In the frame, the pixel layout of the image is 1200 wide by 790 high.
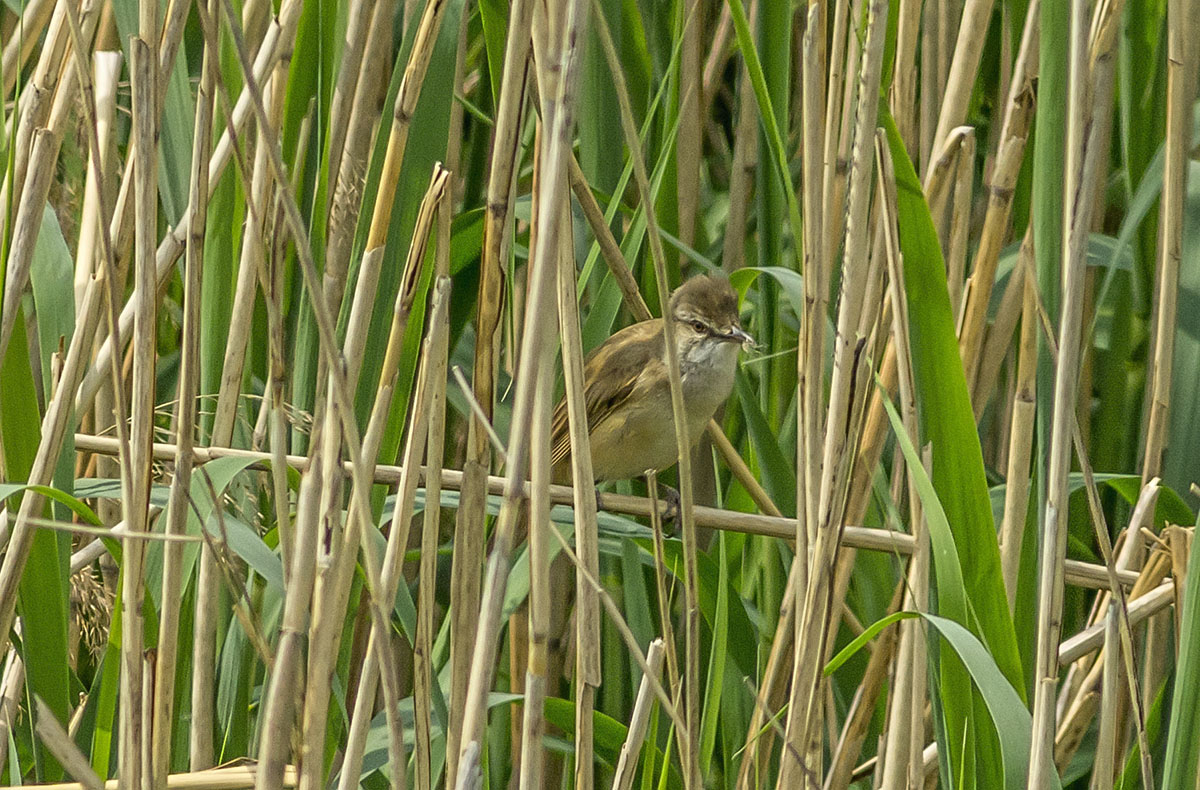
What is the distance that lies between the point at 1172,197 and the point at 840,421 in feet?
2.10

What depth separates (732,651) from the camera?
77.7 inches

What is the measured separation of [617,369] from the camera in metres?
3.00

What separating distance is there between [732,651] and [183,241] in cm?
97

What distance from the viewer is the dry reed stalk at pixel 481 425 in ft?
4.37

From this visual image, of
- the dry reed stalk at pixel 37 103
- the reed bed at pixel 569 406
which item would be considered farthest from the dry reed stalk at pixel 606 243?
the dry reed stalk at pixel 37 103

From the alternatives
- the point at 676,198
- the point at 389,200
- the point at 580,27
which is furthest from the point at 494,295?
the point at 676,198

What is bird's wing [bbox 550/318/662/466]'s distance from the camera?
9.68 feet

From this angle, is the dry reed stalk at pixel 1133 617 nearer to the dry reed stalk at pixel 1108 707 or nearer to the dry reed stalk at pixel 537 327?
the dry reed stalk at pixel 1108 707

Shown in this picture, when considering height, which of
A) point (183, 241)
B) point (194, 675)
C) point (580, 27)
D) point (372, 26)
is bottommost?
point (194, 675)

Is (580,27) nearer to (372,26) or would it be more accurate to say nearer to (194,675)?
→ (372,26)

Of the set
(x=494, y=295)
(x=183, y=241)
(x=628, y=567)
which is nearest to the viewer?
(x=494, y=295)

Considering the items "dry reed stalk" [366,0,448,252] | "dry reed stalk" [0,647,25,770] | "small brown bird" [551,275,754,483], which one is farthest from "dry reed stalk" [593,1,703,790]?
"small brown bird" [551,275,754,483]

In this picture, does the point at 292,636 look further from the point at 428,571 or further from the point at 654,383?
the point at 654,383

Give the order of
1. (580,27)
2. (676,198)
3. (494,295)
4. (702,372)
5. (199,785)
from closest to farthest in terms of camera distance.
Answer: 1. (580,27)
2. (494,295)
3. (199,785)
4. (676,198)
5. (702,372)
